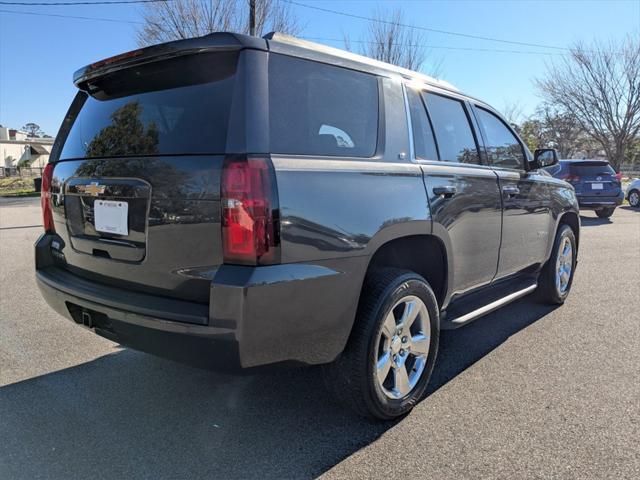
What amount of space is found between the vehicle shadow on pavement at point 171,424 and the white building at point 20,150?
6409 centimetres

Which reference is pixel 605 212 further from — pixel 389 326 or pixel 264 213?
pixel 264 213

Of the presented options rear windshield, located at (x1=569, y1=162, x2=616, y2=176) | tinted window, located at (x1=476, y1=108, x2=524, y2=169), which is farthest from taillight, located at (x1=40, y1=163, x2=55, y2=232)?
rear windshield, located at (x1=569, y1=162, x2=616, y2=176)

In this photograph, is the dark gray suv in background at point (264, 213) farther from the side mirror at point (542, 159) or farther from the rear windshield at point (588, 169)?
the rear windshield at point (588, 169)

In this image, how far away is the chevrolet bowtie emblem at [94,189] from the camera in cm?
258

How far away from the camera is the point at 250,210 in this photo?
2.07 m

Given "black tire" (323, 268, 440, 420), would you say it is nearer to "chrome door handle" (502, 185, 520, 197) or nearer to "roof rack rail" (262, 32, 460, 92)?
"roof rack rail" (262, 32, 460, 92)

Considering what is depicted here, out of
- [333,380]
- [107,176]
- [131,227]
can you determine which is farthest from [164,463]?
[107,176]

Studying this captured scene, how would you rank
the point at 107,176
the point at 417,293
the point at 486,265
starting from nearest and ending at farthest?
1. the point at 107,176
2. the point at 417,293
3. the point at 486,265

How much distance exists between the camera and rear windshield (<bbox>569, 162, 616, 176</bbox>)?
528 inches

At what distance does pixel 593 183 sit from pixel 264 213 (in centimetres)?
1369

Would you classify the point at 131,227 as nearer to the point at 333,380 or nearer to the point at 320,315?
the point at 320,315

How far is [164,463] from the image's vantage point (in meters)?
2.39

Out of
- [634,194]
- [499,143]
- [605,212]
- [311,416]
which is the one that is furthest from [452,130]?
[634,194]

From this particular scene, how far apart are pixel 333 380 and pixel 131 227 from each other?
1.29 metres
